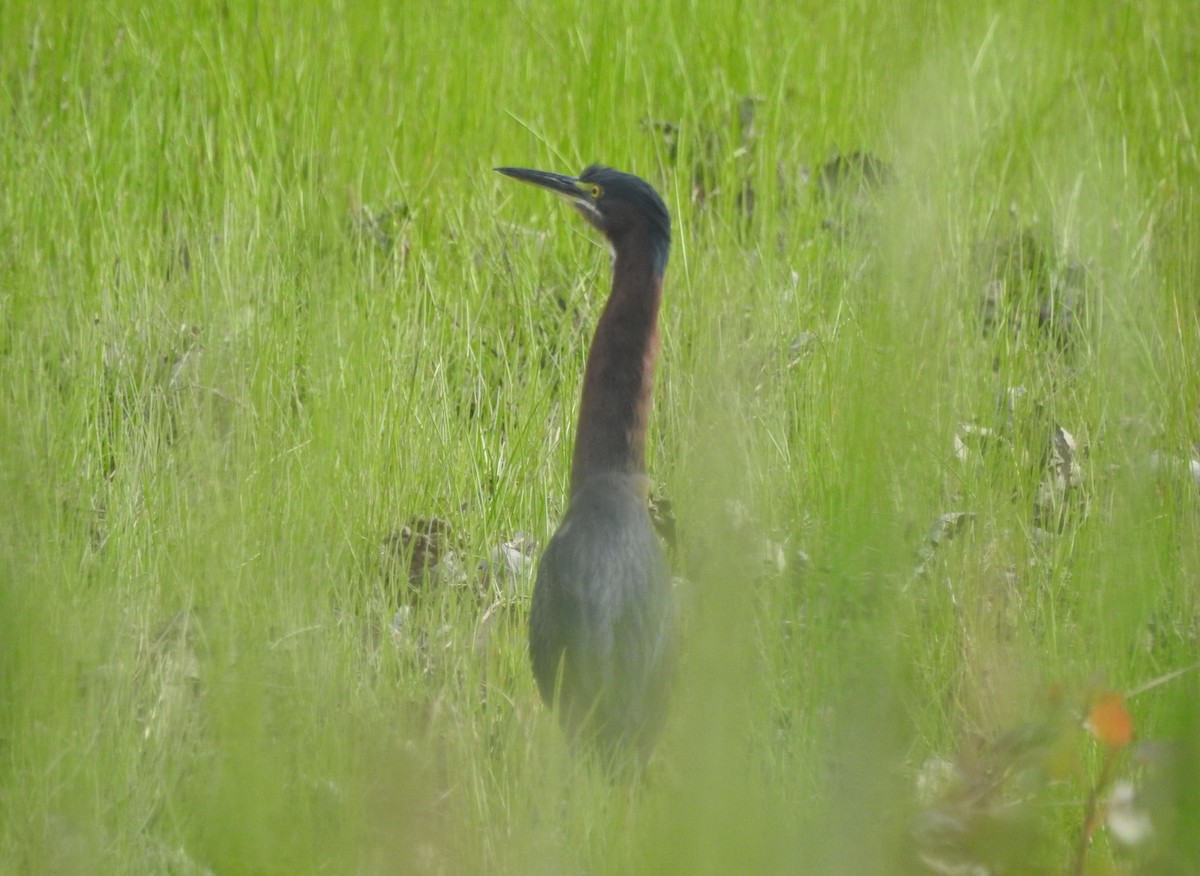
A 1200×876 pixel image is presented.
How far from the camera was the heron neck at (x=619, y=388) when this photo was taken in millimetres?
2875

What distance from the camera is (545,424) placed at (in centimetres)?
353

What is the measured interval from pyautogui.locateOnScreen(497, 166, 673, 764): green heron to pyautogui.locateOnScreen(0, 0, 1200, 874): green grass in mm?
119

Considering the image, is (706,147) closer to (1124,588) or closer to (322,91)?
(322,91)

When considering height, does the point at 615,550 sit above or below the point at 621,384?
below

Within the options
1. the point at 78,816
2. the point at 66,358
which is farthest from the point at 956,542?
the point at 66,358

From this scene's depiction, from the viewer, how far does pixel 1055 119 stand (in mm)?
4840

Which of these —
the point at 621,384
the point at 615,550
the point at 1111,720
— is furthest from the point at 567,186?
the point at 1111,720

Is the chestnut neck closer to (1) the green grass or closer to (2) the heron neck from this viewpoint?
(2) the heron neck

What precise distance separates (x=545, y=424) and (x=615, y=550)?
902 mm

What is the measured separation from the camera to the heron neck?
9.43 ft

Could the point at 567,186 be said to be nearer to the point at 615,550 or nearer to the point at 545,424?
the point at 545,424

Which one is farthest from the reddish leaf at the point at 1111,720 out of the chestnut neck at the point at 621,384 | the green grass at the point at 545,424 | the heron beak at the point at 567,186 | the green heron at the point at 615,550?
the heron beak at the point at 567,186

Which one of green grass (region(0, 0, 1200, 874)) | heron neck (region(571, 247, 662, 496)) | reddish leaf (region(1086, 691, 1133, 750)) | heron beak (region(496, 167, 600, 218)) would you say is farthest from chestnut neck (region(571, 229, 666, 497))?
reddish leaf (region(1086, 691, 1133, 750))

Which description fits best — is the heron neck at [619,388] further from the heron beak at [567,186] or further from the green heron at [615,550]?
the heron beak at [567,186]
